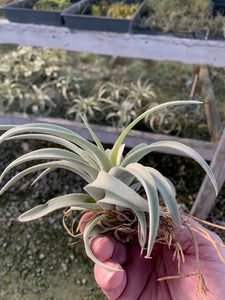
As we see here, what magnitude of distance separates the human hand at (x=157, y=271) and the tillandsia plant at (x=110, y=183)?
0.07 meters

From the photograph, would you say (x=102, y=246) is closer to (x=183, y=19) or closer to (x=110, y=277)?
(x=110, y=277)

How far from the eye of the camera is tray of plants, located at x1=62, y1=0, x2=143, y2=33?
1090 mm

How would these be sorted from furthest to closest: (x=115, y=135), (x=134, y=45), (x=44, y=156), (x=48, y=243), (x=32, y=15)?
(x=115, y=135), (x=48, y=243), (x=32, y=15), (x=134, y=45), (x=44, y=156)

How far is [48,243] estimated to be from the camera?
132 cm

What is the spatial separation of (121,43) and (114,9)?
1.58 feet

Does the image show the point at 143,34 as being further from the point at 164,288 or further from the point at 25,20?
the point at 164,288

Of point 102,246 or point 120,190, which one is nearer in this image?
point 120,190

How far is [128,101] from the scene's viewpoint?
173 centimetres

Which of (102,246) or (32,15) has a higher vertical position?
(32,15)

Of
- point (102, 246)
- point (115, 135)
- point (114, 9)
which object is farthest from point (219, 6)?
point (102, 246)

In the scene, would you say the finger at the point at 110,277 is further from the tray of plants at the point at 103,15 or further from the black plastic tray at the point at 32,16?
the black plastic tray at the point at 32,16

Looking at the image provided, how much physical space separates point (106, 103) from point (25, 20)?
2.69 ft

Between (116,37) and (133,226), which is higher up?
(116,37)

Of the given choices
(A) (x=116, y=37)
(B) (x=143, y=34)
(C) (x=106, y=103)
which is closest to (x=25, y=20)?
(A) (x=116, y=37)
